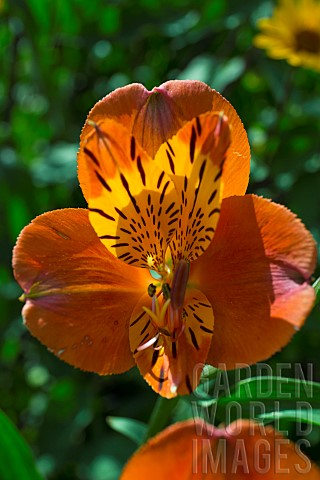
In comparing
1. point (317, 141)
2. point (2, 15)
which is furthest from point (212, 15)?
point (2, 15)

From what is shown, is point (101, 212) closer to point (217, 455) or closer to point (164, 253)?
point (164, 253)

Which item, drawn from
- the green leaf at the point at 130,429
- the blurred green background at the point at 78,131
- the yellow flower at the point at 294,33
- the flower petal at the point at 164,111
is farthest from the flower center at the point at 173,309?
the yellow flower at the point at 294,33

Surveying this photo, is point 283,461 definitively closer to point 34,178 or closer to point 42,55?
point 34,178

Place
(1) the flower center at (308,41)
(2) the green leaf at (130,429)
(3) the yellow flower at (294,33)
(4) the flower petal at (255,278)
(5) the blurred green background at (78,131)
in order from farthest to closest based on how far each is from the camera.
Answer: (1) the flower center at (308,41) → (3) the yellow flower at (294,33) → (5) the blurred green background at (78,131) → (2) the green leaf at (130,429) → (4) the flower petal at (255,278)

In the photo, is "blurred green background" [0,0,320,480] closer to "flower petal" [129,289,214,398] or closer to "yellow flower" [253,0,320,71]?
→ "yellow flower" [253,0,320,71]

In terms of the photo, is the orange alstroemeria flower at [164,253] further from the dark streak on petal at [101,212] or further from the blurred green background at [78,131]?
the blurred green background at [78,131]

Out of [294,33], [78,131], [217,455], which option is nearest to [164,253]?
[217,455]

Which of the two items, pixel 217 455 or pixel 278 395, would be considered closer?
pixel 217 455
